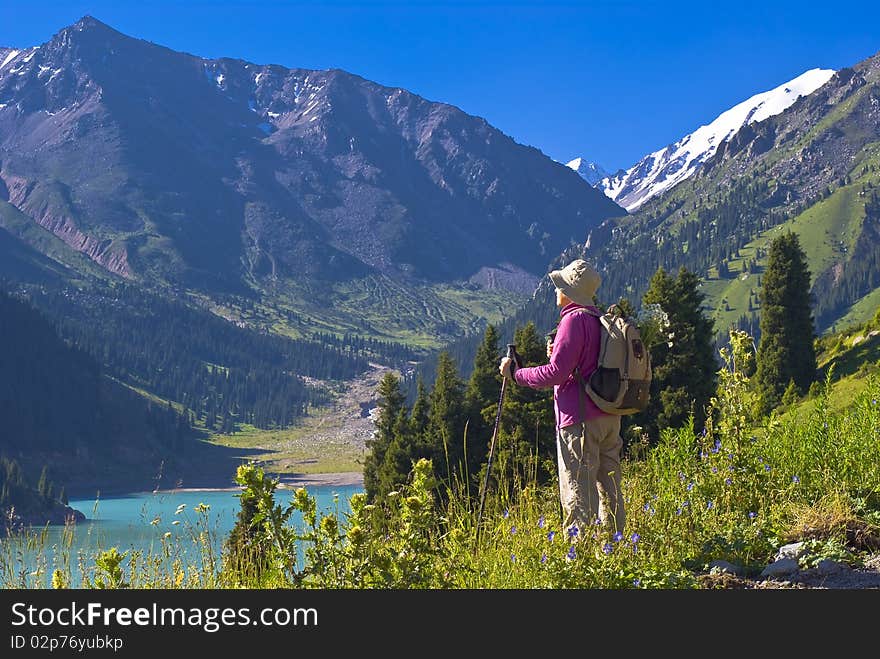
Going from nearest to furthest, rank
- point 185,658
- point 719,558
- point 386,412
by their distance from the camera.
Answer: point 185,658 < point 719,558 < point 386,412

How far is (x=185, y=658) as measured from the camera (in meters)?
5.66

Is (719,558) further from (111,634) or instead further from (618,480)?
(111,634)

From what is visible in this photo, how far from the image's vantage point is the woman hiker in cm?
877

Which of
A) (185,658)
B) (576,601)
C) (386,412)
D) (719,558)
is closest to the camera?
(185,658)

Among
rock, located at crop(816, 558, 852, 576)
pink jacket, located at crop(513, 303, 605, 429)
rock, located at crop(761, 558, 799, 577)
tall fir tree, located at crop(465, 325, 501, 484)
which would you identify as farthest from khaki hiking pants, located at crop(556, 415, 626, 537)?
tall fir tree, located at crop(465, 325, 501, 484)

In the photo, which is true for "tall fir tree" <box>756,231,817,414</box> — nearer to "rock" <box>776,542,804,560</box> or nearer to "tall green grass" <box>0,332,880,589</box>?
"tall green grass" <box>0,332,880,589</box>

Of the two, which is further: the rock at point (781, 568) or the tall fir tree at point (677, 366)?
the tall fir tree at point (677, 366)

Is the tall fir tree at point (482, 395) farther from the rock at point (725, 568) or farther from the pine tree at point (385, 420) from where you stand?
the rock at point (725, 568)

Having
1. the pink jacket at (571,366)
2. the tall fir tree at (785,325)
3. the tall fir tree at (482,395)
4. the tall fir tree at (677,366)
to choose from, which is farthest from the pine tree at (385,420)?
the pink jacket at (571,366)

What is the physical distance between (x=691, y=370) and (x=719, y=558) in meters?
30.6

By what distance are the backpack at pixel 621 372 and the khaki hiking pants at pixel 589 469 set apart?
31 centimetres

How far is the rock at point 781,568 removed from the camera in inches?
320

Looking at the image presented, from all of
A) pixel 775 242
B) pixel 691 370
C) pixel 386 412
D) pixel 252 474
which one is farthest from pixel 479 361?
pixel 252 474

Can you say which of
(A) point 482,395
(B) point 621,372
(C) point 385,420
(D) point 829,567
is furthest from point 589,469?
(C) point 385,420
